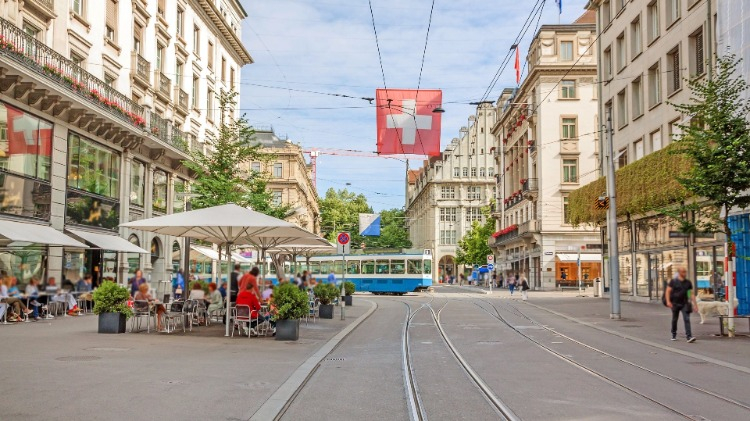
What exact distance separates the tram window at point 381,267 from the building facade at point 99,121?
54.5 ft

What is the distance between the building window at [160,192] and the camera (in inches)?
1489

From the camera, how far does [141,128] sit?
110 ft

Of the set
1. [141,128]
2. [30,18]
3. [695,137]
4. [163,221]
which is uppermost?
[30,18]

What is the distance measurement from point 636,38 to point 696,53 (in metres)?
6.78

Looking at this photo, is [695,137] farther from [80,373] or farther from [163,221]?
[80,373]

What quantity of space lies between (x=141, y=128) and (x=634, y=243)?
936 inches

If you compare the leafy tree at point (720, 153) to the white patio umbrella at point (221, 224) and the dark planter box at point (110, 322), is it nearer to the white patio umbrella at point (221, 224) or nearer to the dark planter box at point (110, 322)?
the white patio umbrella at point (221, 224)

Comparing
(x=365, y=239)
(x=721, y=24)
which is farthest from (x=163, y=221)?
(x=365, y=239)

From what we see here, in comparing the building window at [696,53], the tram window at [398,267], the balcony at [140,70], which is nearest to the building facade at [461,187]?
the tram window at [398,267]

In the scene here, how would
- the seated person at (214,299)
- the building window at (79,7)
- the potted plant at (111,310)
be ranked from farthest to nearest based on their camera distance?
1. the building window at (79,7)
2. the seated person at (214,299)
3. the potted plant at (111,310)

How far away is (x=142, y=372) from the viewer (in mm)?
11445

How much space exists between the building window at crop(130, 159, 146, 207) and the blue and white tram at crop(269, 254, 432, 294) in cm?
2007

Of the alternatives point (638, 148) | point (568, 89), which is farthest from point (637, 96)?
point (568, 89)

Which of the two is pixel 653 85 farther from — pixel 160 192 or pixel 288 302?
pixel 160 192
